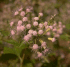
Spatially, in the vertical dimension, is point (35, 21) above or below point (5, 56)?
above

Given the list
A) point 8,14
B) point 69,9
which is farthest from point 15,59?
point 69,9

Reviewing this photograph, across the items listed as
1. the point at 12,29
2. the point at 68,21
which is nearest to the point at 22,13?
the point at 12,29

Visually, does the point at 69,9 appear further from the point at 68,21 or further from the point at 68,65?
the point at 68,65

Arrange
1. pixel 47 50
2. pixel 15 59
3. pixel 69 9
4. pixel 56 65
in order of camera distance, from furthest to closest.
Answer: pixel 69 9
pixel 56 65
pixel 15 59
pixel 47 50

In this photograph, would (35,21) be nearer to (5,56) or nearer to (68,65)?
(5,56)

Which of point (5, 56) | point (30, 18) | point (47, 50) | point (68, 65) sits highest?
point (30, 18)

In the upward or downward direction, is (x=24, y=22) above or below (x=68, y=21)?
above

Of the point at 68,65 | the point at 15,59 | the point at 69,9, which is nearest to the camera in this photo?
the point at 15,59

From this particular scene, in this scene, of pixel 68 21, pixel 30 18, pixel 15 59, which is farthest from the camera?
pixel 68 21

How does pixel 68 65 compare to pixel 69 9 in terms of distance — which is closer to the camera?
pixel 68 65
